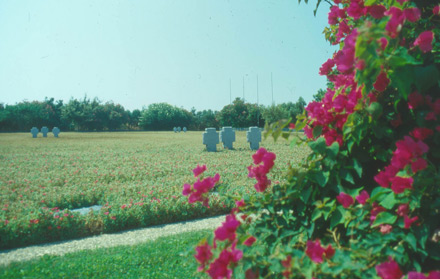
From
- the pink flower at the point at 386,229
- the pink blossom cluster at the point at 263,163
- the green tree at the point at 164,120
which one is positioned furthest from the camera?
the green tree at the point at 164,120

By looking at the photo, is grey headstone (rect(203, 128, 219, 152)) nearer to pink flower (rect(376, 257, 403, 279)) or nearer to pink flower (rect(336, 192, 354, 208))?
pink flower (rect(336, 192, 354, 208))

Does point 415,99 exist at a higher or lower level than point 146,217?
higher

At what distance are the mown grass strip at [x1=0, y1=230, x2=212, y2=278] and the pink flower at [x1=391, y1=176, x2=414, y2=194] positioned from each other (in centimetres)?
251

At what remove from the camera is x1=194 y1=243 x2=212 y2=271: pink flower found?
127cm

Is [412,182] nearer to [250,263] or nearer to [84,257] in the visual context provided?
[250,263]

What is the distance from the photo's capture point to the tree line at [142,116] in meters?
54.3

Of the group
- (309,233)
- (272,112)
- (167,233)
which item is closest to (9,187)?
(167,233)

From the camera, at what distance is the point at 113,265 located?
3861 millimetres

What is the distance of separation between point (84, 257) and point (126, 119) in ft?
200

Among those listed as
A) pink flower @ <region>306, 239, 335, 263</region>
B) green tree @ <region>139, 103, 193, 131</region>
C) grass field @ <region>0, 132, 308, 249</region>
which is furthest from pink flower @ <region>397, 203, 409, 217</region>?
green tree @ <region>139, 103, 193, 131</region>

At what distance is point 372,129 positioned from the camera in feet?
5.08

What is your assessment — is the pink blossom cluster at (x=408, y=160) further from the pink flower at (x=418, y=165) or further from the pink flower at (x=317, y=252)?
the pink flower at (x=317, y=252)

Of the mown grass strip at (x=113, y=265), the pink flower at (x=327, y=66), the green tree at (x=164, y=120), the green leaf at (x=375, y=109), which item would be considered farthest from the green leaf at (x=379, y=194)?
the green tree at (x=164, y=120)

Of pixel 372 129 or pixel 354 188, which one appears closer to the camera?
pixel 372 129
